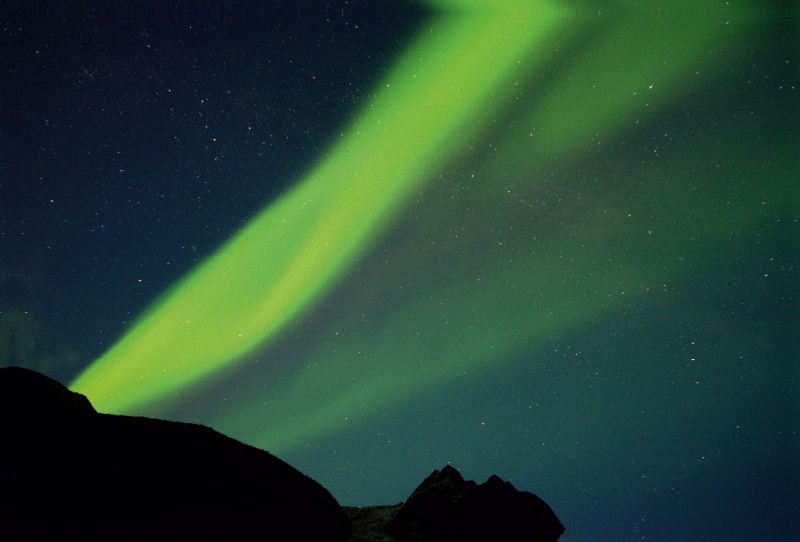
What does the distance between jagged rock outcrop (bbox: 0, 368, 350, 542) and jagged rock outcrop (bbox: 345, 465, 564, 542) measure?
3.37 meters

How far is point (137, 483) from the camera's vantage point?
8.61ft

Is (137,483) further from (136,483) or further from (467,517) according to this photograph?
(467,517)

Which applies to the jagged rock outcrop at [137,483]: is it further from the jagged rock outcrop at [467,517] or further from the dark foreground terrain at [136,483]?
the jagged rock outcrop at [467,517]

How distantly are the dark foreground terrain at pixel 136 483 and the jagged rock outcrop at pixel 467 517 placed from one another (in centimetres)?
335

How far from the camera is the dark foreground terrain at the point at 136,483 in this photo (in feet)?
7.83

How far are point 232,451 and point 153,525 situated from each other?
2.42ft

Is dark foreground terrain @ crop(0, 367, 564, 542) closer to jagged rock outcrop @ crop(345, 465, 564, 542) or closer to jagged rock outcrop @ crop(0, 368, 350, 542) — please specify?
jagged rock outcrop @ crop(0, 368, 350, 542)

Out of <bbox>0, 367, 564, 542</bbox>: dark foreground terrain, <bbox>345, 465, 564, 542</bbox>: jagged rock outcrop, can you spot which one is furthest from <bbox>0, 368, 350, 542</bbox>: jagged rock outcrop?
<bbox>345, 465, 564, 542</bbox>: jagged rock outcrop

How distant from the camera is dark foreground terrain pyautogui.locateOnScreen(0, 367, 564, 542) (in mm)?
2387

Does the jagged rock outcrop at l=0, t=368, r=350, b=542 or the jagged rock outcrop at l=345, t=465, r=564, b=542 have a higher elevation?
the jagged rock outcrop at l=0, t=368, r=350, b=542

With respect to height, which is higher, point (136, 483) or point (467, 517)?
point (136, 483)

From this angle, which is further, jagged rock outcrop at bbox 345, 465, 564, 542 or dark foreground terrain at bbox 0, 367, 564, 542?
jagged rock outcrop at bbox 345, 465, 564, 542

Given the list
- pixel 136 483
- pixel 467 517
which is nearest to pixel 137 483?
pixel 136 483

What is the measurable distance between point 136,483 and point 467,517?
5.39m
